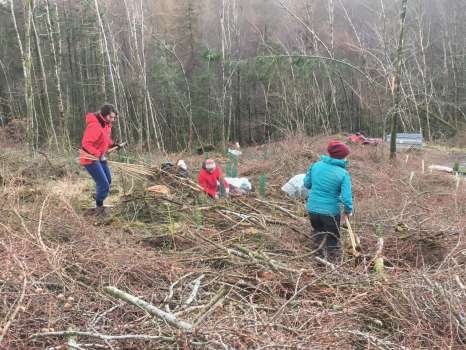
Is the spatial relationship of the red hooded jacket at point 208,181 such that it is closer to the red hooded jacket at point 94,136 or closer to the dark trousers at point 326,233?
the red hooded jacket at point 94,136

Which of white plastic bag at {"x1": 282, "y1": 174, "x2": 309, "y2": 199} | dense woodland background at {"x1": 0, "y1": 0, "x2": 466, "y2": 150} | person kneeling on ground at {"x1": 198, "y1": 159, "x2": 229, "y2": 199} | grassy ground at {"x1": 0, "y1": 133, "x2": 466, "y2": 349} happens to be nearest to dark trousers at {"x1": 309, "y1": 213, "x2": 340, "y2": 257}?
A: grassy ground at {"x1": 0, "y1": 133, "x2": 466, "y2": 349}

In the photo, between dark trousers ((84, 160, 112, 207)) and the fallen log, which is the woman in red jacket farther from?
the fallen log

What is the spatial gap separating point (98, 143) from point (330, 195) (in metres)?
2.86

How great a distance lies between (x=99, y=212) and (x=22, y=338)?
9.86 feet

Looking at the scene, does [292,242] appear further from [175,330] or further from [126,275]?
[175,330]

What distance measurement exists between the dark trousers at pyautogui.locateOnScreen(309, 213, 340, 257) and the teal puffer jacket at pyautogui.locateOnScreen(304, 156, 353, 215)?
70 millimetres

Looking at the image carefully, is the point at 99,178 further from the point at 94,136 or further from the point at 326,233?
the point at 326,233

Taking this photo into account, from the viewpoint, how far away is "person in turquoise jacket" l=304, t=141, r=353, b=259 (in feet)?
13.5

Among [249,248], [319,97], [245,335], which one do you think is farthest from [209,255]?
[319,97]

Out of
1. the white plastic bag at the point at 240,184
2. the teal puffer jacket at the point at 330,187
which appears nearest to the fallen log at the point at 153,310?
the teal puffer jacket at the point at 330,187

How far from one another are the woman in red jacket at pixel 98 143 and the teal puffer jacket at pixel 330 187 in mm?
2593

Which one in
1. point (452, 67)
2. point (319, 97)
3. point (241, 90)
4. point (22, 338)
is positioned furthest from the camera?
point (241, 90)

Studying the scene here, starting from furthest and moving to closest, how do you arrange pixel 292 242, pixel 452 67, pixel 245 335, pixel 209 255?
pixel 452 67 → pixel 292 242 → pixel 209 255 → pixel 245 335

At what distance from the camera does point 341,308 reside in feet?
9.52
